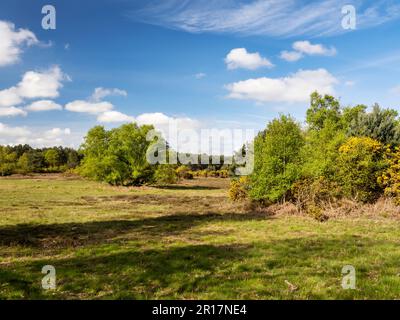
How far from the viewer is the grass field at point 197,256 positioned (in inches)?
349

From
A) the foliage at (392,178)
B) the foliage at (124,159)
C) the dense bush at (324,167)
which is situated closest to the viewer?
the foliage at (392,178)

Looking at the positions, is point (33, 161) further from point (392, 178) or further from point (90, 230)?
point (392, 178)

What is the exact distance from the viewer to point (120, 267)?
11.0 m

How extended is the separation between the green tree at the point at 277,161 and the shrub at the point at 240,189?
170 cm

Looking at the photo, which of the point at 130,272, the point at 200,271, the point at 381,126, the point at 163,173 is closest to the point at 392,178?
the point at 381,126

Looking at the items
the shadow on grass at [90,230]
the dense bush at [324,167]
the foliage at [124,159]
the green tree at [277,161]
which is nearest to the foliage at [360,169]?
the dense bush at [324,167]

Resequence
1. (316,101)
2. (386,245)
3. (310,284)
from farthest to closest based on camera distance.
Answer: (316,101) < (386,245) < (310,284)

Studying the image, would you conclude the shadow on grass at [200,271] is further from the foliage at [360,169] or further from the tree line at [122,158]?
the tree line at [122,158]

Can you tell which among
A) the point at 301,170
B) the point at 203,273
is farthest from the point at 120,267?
the point at 301,170

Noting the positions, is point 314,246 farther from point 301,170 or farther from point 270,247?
point 301,170

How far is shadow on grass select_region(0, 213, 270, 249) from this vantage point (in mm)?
15279

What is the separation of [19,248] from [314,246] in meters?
12.6

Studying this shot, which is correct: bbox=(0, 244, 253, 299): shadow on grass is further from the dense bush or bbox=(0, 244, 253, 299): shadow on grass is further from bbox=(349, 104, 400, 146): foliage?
bbox=(349, 104, 400, 146): foliage
